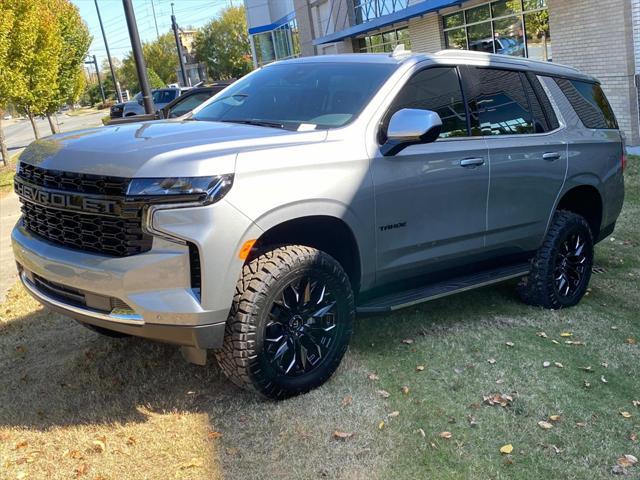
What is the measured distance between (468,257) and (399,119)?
1.24 metres

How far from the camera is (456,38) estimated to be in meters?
19.8

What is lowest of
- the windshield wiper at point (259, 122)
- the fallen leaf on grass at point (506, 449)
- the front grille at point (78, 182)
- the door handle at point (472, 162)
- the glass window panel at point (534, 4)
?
the fallen leaf on grass at point (506, 449)

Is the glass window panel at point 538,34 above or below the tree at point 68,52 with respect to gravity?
below

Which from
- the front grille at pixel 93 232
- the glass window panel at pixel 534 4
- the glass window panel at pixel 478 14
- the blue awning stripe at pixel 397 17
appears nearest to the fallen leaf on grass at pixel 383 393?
the front grille at pixel 93 232

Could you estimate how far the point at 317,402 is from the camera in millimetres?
3840

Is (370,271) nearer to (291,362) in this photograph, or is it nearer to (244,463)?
(291,362)

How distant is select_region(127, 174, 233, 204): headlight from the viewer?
3197mm

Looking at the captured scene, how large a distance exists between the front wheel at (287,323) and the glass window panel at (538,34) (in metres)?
13.4

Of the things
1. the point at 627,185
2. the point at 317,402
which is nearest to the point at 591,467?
the point at 317,402

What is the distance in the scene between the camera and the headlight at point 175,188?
3.20 metres

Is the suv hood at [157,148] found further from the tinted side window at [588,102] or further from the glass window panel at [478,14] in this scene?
the glass window panel at [478,14]

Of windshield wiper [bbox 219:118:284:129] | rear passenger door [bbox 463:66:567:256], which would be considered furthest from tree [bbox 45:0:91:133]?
rear passenger door [bbox 463:66:567:256]

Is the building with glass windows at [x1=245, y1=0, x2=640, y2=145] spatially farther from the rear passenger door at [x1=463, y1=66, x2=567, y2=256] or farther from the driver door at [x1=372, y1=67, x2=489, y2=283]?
the driver door at [x1=372, y1=67, x2=489, y2=283]

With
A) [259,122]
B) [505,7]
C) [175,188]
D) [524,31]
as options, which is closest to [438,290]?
[259,122]
